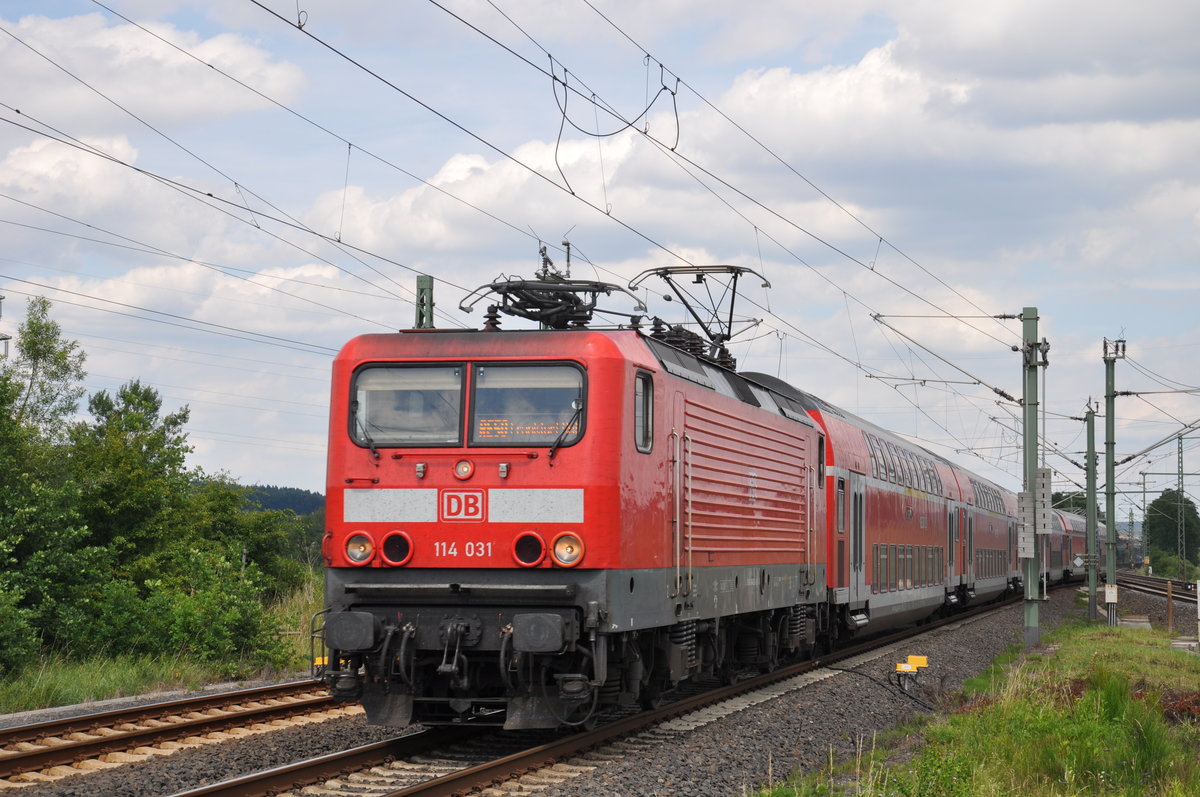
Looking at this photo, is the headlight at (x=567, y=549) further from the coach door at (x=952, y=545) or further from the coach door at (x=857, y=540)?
the coach door at (x=952, y=545)

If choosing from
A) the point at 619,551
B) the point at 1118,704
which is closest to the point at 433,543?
the point at 619,551

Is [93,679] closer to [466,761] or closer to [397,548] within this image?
[397,548]

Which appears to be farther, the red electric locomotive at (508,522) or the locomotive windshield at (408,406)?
the locomotive windshield at (408,406)

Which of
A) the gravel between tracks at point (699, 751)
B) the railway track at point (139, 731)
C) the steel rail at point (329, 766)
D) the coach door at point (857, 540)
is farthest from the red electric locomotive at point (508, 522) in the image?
the coach door at point (857, 540)

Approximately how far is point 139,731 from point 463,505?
323cm

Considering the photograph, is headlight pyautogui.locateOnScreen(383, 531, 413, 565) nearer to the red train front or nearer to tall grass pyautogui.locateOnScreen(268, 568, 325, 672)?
the red train front

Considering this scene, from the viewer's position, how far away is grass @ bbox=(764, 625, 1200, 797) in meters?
9.24

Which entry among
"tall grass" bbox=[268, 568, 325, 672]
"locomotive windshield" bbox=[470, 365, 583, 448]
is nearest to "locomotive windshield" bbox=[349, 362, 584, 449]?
"locomotive windshield" bbox=[470, 365, 583, 448]

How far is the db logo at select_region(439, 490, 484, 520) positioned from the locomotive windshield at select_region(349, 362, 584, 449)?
16.4 inches

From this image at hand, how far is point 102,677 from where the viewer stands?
15312 millimetres

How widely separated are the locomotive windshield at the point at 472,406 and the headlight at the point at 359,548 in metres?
0.76

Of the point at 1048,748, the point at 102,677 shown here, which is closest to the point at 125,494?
the point at 102,677

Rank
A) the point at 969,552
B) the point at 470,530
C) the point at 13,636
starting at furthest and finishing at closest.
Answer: the point at 969,552 → the point at 13,636 → the point at 470,530

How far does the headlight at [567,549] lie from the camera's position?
10320 millimetres
